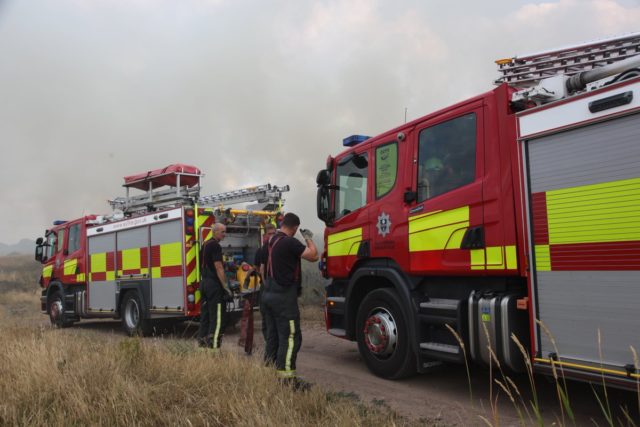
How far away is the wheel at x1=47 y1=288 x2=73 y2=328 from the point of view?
11.0 meters

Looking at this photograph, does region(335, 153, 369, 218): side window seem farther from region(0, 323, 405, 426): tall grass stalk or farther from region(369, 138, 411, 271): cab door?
region(0, 323, 405, 426): tall grass stalk

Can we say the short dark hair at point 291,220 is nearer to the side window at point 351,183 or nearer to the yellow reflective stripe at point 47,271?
the side window at point 351,183

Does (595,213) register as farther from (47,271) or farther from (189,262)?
(47,271)

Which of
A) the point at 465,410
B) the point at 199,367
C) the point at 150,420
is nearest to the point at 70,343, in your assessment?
the point at 199,367

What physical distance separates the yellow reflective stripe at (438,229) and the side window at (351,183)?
0.91 metres

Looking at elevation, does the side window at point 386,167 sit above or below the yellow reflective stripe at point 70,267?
above

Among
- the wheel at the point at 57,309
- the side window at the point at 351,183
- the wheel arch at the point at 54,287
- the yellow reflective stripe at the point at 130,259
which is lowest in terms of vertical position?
the wheel at the point at 57,309

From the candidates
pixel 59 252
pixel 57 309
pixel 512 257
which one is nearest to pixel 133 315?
pixel 57 309

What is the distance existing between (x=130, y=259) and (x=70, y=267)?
243 centimetres

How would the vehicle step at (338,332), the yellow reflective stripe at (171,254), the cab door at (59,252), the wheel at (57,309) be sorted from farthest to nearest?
the cab door at (59,252) < the wheel at (57,309) < the yellow reflective stripe at (171,254) < the vehicle step at (338,332)

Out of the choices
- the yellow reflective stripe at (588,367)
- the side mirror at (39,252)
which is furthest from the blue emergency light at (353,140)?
the side mirror at (39,252)

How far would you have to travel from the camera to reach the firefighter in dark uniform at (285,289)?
4.46m

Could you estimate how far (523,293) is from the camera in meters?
3.86

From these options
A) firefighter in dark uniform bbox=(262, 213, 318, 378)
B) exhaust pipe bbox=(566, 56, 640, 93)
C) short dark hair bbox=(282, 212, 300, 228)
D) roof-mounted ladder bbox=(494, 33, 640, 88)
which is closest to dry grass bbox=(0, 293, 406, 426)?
firefighter in dark uniform bbox=(262, 213, 318, 378)
